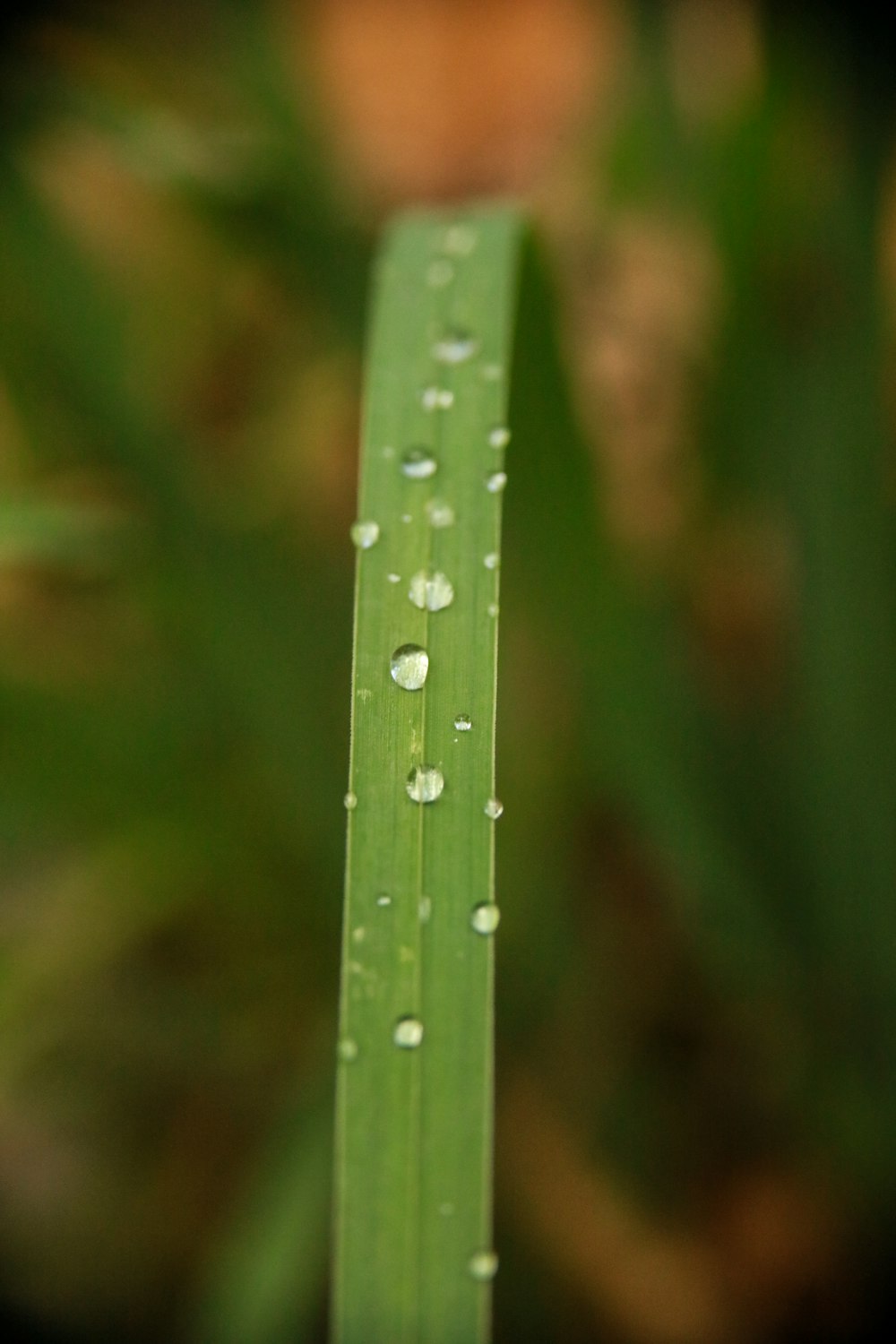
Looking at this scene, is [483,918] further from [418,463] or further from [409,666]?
[418,463]

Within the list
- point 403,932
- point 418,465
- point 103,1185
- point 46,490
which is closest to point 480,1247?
point 403,932

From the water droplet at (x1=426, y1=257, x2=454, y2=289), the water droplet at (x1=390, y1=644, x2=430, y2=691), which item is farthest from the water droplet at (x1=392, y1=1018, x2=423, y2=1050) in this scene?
the water droplet at (x1=426, y1=257, x2=454, y2=289)

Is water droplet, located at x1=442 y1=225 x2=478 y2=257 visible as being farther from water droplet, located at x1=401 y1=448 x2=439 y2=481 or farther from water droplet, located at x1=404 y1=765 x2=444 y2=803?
water droplet, located at x1=404 y1=765 x2=444 y2=803

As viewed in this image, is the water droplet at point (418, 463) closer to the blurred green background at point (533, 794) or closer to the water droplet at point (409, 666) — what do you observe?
the water droplet at point (409, 666)

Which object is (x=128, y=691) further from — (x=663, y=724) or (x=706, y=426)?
(x=706, y=426)

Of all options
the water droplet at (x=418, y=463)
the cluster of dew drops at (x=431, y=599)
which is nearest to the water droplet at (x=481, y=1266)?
the cluster of dew drops at (x=431, y=599)

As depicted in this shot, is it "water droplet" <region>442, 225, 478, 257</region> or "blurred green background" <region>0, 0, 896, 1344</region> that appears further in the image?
"blurred green background" <region>0, 0, 896, 1344</region>
